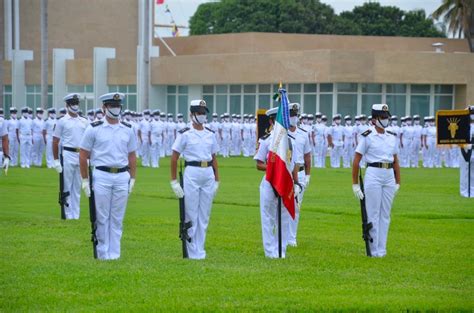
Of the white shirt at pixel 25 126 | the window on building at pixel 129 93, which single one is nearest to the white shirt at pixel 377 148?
the white shirt at pixel 25 126

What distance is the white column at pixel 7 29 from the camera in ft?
257

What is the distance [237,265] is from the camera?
47.4 ft

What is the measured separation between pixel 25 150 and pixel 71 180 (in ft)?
74.6

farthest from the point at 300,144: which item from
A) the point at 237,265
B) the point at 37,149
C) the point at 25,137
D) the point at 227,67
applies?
the point at 227,67

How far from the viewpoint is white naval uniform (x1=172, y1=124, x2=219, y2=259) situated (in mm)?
15188

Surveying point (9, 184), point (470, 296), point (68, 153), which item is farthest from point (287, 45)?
point (470, 296)

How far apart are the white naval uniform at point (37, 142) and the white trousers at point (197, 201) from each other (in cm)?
2873

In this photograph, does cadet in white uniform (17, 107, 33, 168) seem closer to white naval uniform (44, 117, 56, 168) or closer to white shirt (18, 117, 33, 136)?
white shirt (18, 117, 33, 136)

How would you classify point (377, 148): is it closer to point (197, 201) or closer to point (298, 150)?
point (298, 150)

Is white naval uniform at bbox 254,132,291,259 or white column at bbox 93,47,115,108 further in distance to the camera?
white column at bbox 93,47,115,108

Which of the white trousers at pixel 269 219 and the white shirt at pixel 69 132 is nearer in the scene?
the white trousers at pixel 269 219

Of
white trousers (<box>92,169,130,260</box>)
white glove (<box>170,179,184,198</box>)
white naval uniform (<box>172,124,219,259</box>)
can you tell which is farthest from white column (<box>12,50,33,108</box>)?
white trousers (<box>92,169,130,260</box>)

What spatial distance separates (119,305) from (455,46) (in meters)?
71.0

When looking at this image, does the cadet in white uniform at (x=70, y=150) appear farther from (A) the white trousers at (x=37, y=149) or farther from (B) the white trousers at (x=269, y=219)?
(A) the white trousers at (x=37, y=149)
